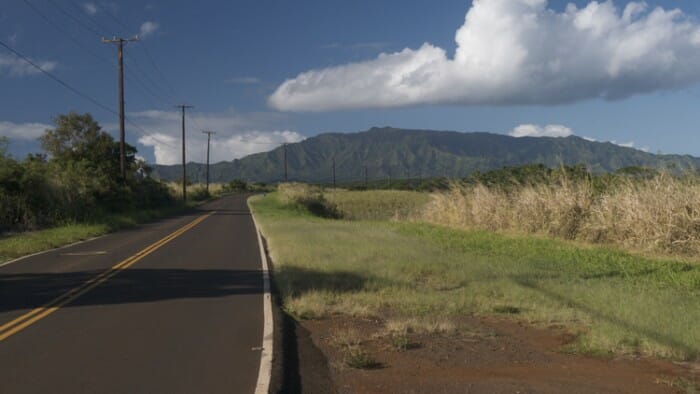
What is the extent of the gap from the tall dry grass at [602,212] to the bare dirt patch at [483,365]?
33.5 ft

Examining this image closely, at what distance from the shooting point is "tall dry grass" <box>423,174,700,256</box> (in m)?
17.5

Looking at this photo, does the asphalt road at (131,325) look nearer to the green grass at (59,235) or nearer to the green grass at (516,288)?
the green grass at (516,288)

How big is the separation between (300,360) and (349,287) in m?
4.93

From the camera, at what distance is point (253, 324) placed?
9.39m

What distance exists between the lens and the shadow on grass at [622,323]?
7457mm

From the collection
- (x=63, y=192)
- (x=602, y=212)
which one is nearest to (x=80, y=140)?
(x=63, y=192)

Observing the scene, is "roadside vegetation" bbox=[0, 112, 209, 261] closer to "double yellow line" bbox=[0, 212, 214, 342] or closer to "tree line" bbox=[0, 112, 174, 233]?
"tree line" bbox=[0, 112, 174, 233]

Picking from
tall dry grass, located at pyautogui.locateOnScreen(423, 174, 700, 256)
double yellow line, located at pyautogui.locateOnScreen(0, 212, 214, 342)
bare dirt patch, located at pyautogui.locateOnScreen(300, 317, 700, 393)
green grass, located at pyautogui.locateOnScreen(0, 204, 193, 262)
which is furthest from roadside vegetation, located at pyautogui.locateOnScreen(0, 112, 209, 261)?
tall dry grass, located at pyautogui.locateOnScreen(423, 174, 700, 256)

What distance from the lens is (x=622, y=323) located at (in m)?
8.89

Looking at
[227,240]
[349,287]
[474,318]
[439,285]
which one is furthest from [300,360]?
[227,240]

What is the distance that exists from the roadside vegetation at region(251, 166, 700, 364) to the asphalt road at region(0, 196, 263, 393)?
1269 millimetres

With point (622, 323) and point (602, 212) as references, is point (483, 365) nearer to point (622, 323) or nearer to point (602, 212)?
point (622, 323)

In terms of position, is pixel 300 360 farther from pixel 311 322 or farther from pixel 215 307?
pixel 215 307

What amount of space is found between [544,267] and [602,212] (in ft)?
21.3
